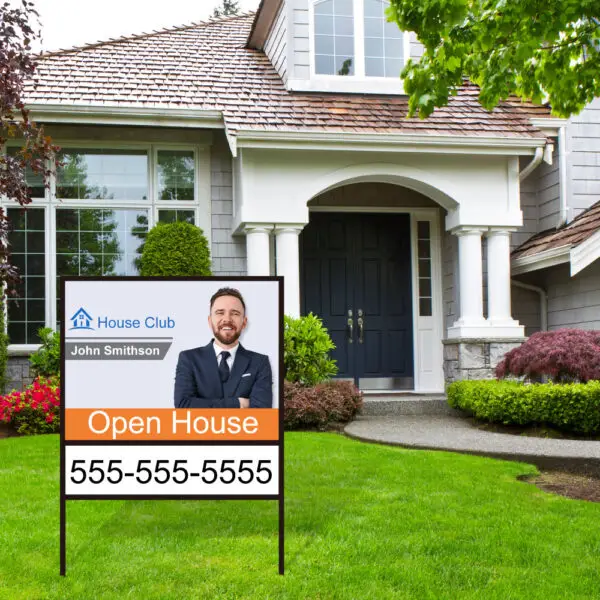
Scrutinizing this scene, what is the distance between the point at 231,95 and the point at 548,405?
5.84m

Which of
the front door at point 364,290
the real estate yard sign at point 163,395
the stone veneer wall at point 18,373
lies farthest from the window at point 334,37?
the real estate yard sign at point 163,395

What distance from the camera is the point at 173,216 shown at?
10.9 metres

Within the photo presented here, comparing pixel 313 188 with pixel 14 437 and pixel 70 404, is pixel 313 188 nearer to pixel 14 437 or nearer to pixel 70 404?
pixel 14 437

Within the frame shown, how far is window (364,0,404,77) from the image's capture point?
1122cm

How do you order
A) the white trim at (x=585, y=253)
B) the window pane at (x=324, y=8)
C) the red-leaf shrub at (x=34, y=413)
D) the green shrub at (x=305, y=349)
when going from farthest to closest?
the window pane at (x=324, y=8) < the white trim at (x=585, y=253) < the green shrub at (x=305, y=349) < the red-leaf shrub at (x=34, y=413)

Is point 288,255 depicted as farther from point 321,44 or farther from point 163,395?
point 163,395

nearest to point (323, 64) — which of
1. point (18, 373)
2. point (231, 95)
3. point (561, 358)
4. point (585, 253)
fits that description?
point (231, 95)

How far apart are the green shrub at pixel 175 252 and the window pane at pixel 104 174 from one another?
0.94 m

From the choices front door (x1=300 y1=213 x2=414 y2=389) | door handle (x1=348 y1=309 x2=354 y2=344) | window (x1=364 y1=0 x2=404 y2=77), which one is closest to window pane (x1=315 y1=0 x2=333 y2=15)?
window (x1=364 y1=0 x2=404 y2=77)

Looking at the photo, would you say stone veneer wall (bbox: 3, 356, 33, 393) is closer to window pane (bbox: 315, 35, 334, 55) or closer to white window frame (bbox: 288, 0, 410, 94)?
white window frame (bbox: 288, 0, 410, 94)

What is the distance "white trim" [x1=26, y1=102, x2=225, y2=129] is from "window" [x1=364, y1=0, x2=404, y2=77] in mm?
2467

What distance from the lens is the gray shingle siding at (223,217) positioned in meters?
10.8

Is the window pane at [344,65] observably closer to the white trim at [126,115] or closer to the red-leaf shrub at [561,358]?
the white trim at [126,115]

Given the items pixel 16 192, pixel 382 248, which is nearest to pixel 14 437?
pixel 16 192
